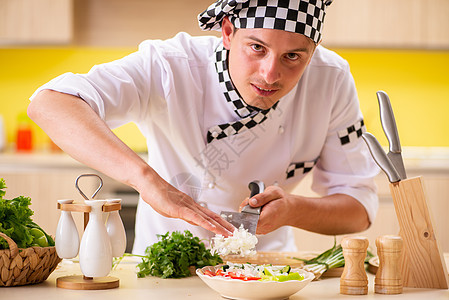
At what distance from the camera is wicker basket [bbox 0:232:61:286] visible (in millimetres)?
1169

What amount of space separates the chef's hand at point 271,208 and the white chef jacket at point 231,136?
0.92 feet

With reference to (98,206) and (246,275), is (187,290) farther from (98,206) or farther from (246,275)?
(98,206)

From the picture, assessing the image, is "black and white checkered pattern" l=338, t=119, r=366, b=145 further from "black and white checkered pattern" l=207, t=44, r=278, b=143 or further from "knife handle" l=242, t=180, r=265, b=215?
"knife handle" l=242, t=180, r=265, b=215

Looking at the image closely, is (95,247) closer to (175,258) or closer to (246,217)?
(175,258)

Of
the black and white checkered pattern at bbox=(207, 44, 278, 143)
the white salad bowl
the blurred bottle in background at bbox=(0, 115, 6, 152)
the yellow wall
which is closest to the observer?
the white salad bowl

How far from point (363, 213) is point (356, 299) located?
646mm

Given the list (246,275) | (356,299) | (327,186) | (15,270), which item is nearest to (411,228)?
(356,299)

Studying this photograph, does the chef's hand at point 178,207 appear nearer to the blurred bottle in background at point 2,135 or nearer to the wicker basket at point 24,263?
the wicker basket at point 24,263

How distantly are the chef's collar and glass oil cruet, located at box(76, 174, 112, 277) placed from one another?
0.61m

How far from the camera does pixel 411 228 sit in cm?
129

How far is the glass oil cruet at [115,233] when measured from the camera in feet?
4.07

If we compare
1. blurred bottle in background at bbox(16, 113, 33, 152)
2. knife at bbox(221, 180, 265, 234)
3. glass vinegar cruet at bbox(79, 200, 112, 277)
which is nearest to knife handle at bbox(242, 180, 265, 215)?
knife at bbox(221, 180, 265, 234)

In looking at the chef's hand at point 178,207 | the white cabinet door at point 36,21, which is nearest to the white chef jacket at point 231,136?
the chef's hand at point 178,207

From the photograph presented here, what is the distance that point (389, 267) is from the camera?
1.22 metres
